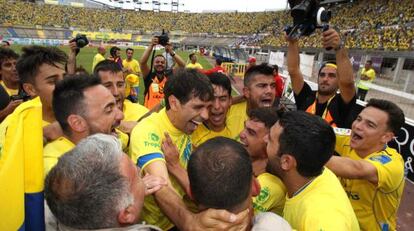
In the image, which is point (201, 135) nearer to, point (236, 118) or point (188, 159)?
point (236, 118)

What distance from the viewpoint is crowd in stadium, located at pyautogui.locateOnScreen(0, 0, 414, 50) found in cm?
2747

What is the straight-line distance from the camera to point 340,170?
256 centimetres

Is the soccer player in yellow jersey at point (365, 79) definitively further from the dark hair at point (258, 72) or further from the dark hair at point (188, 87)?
the dark hair at point (188, 87)

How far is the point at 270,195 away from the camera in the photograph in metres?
2.39

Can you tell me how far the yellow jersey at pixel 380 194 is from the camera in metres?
2.78

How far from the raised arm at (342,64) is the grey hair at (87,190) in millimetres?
2541

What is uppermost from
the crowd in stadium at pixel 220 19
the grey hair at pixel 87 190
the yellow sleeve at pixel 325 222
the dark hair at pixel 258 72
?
the crowd in stadium at pixel 220 19

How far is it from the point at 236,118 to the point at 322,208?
89.3 inches

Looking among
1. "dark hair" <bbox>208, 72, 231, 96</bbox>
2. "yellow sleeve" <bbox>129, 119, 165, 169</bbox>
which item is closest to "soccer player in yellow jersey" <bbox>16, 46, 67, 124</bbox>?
"yellow sleeve" <bbox>129, 119, 165, 169</bbox>

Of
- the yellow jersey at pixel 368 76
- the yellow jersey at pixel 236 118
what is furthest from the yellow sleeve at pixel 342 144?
the yellow jersey at pixel 368 76

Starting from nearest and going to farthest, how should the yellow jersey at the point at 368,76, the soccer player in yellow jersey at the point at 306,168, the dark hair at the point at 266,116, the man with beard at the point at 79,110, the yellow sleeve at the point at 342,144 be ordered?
the soccer player in yellow jersey at the point at 306,168 → the man with beard at the point at 79,110 → the dark hair at the point at 266,116 → the yellow sleeve at the point at 342,144 → the yellow jersey at the point at 368,76

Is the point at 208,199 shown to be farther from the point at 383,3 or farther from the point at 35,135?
the point at 383,3

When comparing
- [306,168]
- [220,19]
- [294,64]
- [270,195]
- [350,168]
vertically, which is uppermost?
[220,19]

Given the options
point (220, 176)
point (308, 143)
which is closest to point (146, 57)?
point (308, 143)
